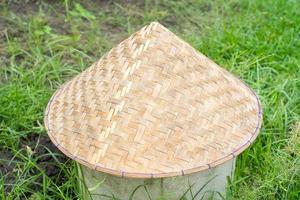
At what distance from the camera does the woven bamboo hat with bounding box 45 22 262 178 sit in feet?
8.39

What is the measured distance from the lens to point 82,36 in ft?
14.9

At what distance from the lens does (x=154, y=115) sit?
260 centimetres

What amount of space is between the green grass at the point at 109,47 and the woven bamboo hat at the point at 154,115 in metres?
0.35

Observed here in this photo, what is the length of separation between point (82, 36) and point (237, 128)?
2.08m

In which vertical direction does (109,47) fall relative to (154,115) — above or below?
below

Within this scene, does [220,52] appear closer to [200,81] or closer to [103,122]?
[200,81]

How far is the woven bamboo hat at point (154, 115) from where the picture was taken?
101 inches

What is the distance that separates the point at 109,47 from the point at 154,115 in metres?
1.88

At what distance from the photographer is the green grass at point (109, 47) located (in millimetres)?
3127

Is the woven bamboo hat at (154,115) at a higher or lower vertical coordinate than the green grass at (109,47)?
higher

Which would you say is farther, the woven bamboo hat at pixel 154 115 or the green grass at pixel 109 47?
the green grass at pixel 109 47

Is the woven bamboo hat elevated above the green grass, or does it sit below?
above

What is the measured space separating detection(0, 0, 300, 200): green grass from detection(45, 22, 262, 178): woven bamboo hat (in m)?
0.35

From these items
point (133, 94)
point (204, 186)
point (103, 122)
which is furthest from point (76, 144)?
point (204, 186)
